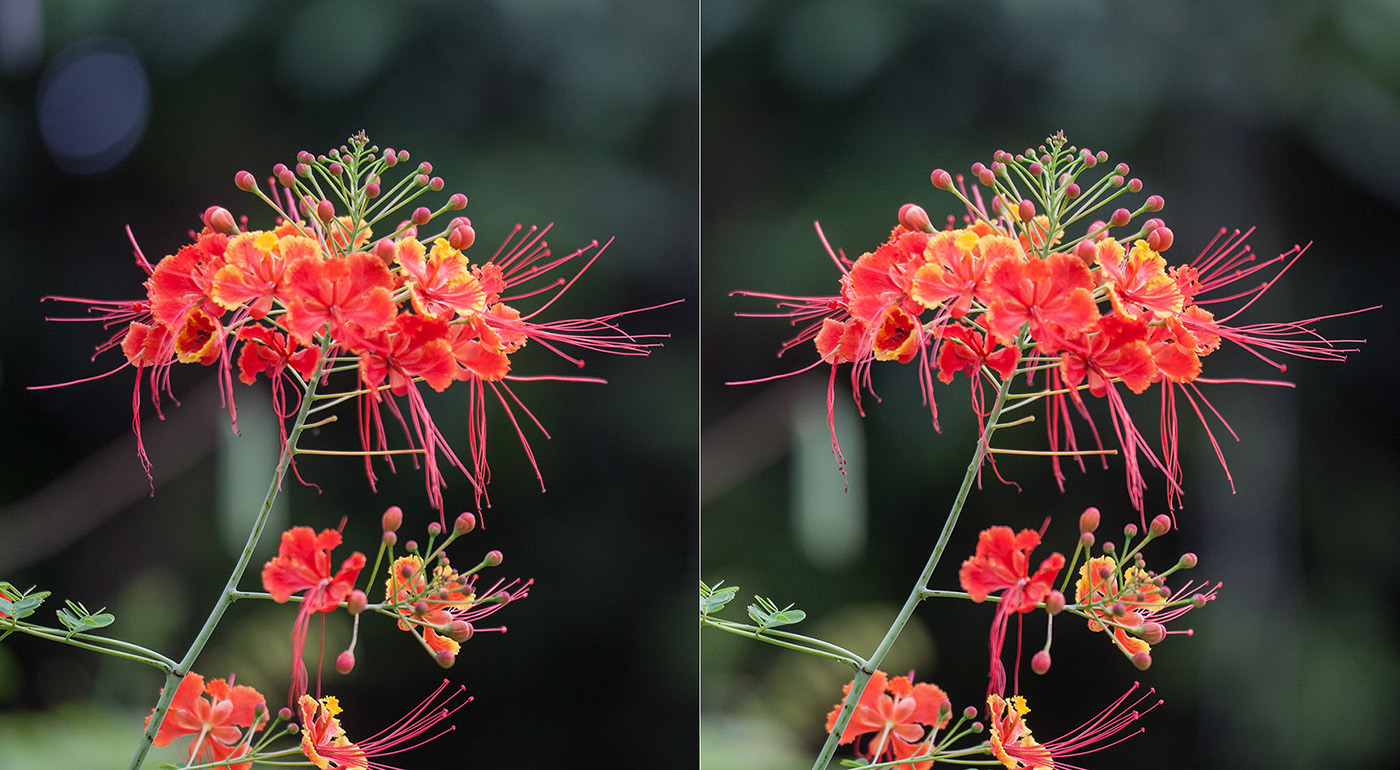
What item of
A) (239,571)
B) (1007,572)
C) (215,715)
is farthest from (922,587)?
(215,715)

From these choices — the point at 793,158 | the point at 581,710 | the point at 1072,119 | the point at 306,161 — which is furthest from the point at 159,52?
the point at 1072,119

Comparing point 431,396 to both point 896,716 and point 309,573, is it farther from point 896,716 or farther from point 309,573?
point 896,716

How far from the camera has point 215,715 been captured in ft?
3.11

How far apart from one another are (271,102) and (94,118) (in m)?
0.21

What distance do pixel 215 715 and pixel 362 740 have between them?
192mm

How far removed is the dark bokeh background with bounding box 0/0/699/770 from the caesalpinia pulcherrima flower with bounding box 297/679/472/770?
0.02 metres

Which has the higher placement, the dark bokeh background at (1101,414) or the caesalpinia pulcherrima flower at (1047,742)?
the dark bokeh background at (1101,414)

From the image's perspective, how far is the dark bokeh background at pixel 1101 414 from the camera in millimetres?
1121

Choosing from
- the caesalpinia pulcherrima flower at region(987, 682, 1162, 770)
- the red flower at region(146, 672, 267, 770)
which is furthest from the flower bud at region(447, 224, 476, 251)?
the caesalpinia pulcherrima flower at region(987, 682, 1162, 770)

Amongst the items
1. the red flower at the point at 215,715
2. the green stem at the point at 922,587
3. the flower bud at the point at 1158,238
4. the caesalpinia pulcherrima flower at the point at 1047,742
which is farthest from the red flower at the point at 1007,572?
the red flower at the point at 215,715

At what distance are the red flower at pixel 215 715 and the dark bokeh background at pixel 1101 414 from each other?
0.48 m

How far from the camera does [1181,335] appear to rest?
2.73 ft

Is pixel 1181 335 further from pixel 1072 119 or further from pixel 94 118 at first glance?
pixel 94 118

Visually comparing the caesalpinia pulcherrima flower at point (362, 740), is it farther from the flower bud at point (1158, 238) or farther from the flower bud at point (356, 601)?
the flower bud at point (1158, 238)
